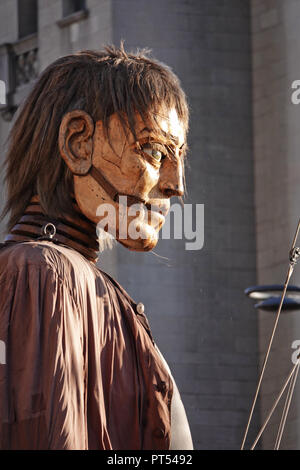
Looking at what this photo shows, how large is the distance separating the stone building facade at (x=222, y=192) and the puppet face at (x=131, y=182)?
17237 millimetres

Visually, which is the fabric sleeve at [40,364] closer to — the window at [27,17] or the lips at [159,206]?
the lips at [159,206]

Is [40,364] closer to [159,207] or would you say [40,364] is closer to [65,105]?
[159,207]

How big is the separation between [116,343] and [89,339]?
132mm

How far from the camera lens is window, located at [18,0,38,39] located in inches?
1057

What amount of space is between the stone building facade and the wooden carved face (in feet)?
56.6

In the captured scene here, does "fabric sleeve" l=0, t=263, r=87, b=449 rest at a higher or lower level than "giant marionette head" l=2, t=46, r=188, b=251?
lower

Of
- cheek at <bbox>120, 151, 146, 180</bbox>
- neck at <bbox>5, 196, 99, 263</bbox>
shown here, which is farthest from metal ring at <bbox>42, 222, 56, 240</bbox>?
cheek at <bbox>120, 151, 146, 180</bbox>

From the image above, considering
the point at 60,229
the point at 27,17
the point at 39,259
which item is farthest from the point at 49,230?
the point at 27,17

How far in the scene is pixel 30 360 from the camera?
4.10 metres

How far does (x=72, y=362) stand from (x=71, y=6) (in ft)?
69.2

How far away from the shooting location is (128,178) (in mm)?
4594

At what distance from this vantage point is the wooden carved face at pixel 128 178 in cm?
458

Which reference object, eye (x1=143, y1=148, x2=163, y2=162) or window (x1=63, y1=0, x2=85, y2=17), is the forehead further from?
window (x1=63, y1=0, x2=85, y2=17)

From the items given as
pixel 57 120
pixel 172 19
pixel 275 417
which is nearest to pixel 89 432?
pixel 57 120
